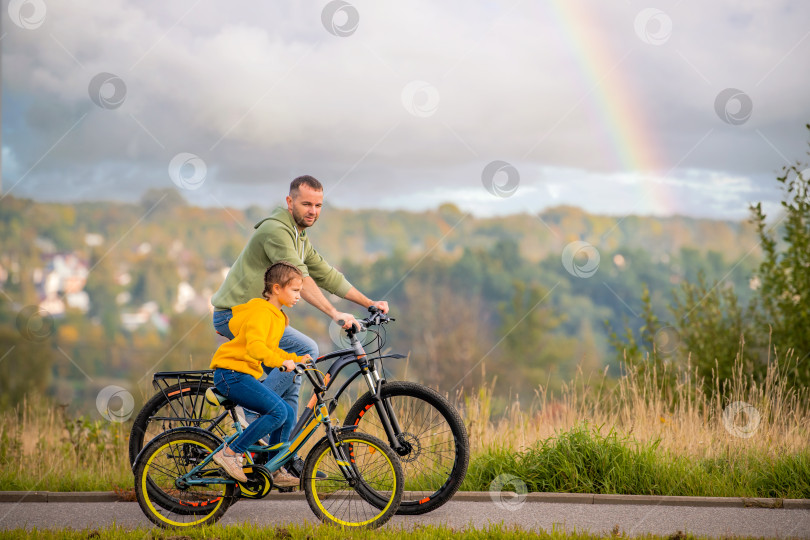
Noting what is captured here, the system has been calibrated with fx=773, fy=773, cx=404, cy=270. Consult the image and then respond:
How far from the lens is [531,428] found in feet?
24.0

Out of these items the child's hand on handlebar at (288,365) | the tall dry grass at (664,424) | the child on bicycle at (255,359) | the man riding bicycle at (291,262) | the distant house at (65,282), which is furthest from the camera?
the distant house at (65,282)

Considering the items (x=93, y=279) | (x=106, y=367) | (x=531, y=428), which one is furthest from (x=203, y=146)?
(x=531, y=428)

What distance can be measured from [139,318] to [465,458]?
80.8 m

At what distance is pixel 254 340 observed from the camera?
4492mm

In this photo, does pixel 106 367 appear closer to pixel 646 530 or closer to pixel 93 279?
pixel 93 279

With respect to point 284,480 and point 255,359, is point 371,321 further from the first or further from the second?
point 284,480

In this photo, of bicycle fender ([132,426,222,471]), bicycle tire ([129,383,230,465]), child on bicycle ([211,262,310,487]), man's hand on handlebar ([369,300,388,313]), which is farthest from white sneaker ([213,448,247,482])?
man's hand on handlebar ([369,300,388,313])

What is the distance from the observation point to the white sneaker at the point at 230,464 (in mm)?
4668

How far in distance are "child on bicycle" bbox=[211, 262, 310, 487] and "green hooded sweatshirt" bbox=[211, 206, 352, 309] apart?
44 cm

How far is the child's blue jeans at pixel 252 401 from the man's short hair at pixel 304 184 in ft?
4.18

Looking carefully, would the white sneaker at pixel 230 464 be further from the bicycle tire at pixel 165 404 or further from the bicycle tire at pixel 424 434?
the bicycle tire at pixel 424 434

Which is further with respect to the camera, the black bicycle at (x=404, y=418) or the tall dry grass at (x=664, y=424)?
the tall dry grass at (x=664, y=424)

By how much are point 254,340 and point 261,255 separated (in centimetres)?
91

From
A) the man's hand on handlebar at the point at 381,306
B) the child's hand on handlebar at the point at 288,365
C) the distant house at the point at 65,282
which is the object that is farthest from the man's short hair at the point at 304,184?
the distant house at the point at 65,282
